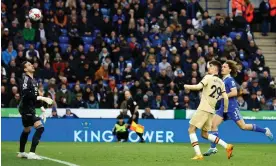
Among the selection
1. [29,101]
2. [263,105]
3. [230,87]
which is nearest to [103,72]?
[263,105]

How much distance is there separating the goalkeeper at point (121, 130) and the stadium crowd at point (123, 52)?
2720 mm

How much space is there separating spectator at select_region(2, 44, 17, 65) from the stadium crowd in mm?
39

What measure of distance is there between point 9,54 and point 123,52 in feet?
15.7

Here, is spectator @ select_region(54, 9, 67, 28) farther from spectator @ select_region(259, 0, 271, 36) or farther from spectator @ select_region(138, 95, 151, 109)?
spectator @ select_region(259, 0, 271, 36)

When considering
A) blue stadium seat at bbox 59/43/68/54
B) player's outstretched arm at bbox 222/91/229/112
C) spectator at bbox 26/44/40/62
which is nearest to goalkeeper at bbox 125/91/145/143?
spectator at bbox 26/44/40/62

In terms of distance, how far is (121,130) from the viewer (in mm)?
28219

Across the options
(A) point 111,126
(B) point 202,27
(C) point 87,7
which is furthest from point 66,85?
(B) point 202,27

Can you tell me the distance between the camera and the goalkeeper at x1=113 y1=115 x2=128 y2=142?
Result: 28156mm

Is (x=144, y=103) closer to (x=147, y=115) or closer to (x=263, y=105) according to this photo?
(x=147, y=115)

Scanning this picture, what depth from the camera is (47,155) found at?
59.3 feet

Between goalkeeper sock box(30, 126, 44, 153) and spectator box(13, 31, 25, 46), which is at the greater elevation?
spectator box(13, 31, 25, 46)

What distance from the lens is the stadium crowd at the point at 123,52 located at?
102ft

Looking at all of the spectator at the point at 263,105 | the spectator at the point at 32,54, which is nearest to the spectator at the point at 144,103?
the spectator at the point at 32,54

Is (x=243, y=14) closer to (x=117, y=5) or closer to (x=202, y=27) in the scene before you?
(x=202, y=27)
